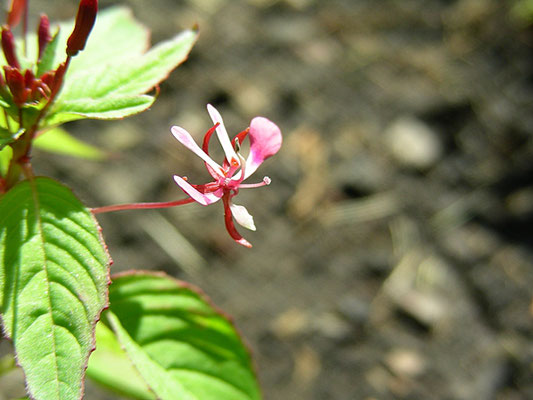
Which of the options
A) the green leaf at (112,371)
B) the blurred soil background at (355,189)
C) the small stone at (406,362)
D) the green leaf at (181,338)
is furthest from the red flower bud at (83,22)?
the small stone at (406,362)

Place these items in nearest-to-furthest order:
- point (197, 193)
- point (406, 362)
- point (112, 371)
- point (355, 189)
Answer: point (197, 193), point (112, 371), point (406, 362), point (355, 189)

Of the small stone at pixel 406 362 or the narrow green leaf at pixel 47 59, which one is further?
the small stone at pixel 406 362

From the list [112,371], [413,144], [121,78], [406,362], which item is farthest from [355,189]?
[121,78]

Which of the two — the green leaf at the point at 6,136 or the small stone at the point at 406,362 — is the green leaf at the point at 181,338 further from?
the small stone at the point at 406,362

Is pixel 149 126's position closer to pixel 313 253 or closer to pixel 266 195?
pixel 266 195

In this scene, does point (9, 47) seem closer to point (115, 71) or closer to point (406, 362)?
point (115, 71)

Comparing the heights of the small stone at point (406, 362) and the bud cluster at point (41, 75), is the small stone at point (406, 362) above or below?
below
